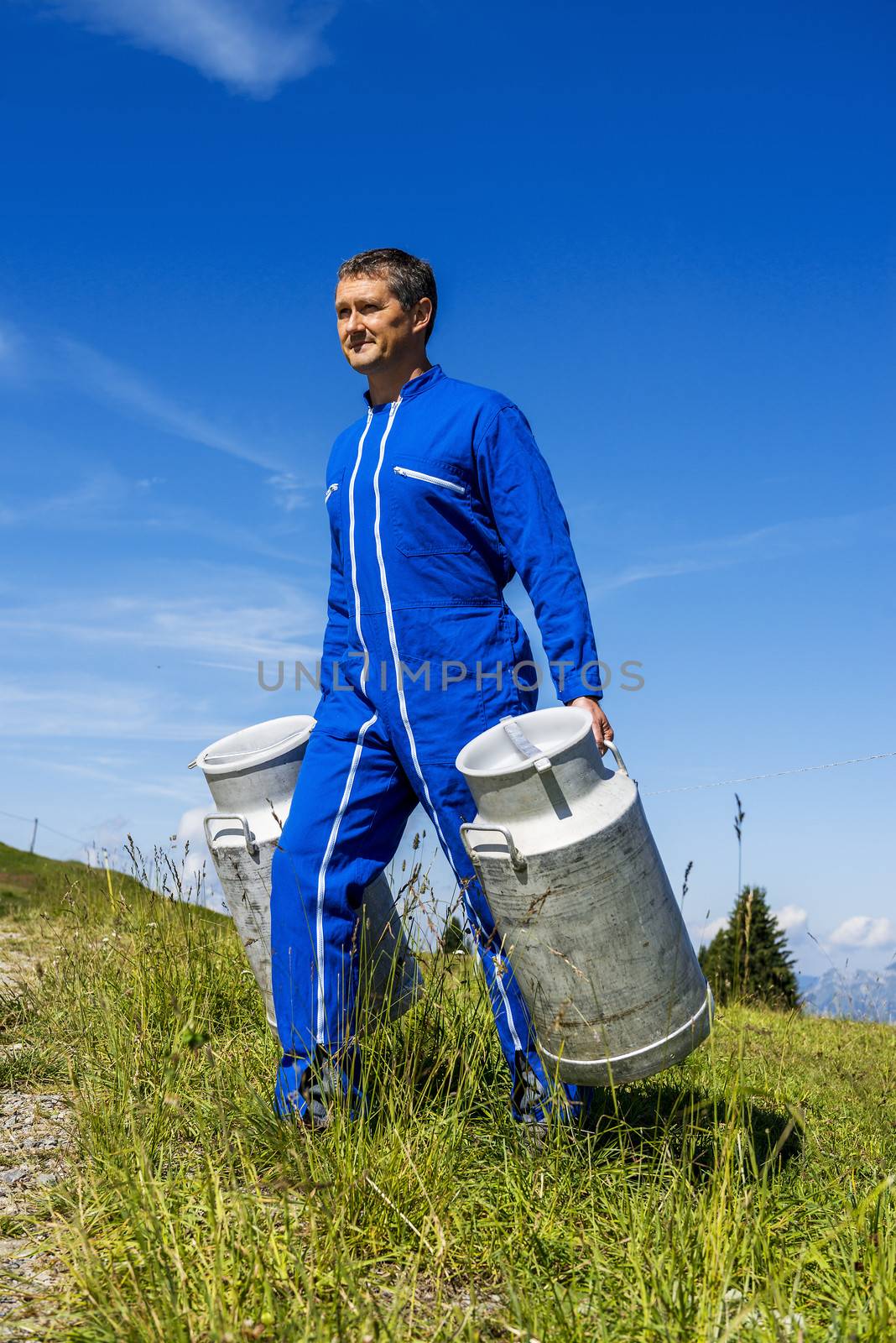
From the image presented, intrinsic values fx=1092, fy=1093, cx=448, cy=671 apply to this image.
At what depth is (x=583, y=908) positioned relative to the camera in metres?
2.63

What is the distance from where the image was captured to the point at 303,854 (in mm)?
3033

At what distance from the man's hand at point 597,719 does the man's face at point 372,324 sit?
1.25 metres

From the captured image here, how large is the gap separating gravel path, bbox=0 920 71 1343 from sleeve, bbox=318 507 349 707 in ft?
4.54

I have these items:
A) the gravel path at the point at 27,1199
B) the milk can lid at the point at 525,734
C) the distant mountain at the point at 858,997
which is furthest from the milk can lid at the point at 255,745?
the distant mountain at the point at 858,997

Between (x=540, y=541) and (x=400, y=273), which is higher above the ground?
(x=400, y=273)

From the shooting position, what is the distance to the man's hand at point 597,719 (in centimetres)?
295

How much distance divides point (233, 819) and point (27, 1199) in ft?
3.70

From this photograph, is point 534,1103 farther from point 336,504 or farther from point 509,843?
point 336,504

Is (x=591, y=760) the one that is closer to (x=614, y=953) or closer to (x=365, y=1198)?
(x=614, y=953)

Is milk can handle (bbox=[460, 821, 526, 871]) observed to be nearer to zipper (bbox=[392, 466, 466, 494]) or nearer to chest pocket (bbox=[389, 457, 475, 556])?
chest pocket (bbox=[389, 457, 475, 556])

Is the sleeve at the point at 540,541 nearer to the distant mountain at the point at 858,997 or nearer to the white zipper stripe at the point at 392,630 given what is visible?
the white zipper stripe at the point at 392,630

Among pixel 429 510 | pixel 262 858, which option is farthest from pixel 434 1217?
pixel 429 510

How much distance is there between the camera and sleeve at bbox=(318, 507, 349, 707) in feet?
10.9

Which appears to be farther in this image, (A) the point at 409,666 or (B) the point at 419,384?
(B) the point at 419,384
